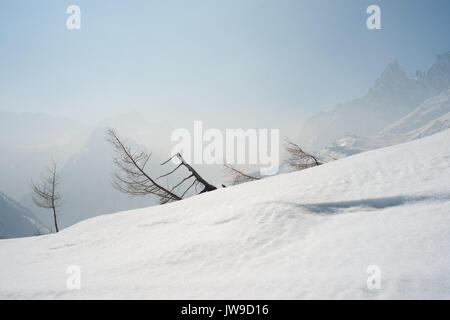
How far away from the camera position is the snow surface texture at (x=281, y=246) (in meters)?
1.19

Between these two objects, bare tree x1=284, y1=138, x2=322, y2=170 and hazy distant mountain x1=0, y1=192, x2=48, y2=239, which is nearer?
bare tree x1=284, y1=138, x2=322, y2=170

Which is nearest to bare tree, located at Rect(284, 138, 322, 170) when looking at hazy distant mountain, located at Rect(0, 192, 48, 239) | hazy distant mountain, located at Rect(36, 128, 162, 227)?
hazy distant mountain, located at Rect(0, 192, 48, 239)

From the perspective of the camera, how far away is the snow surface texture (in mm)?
1190

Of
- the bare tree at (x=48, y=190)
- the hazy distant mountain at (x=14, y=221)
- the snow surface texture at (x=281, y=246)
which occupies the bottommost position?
the hazy distant mountain at (x=14, y=221)

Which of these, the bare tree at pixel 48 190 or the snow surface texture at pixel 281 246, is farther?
the bare tree at pixel 48 190

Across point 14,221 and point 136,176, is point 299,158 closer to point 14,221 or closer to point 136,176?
point 136,176

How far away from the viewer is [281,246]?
162 centimetres

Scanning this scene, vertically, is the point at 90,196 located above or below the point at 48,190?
above


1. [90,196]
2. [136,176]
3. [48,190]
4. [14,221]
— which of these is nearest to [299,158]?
[136,176]

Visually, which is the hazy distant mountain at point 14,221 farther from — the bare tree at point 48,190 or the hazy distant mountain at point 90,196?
the bare tree at point 48,190

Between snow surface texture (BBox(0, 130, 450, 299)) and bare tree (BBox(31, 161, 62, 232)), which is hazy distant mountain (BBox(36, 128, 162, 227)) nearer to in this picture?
bare tree (BBox(31, 161, 62, 232))

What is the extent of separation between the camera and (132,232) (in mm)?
2432

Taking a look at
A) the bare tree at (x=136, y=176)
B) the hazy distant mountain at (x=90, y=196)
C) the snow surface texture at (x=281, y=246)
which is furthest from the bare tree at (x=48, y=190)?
the hazy distant mountain at (x=90, y=196)

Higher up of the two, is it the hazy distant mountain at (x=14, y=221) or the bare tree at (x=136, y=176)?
the bare tree at (x=136, y=176)
